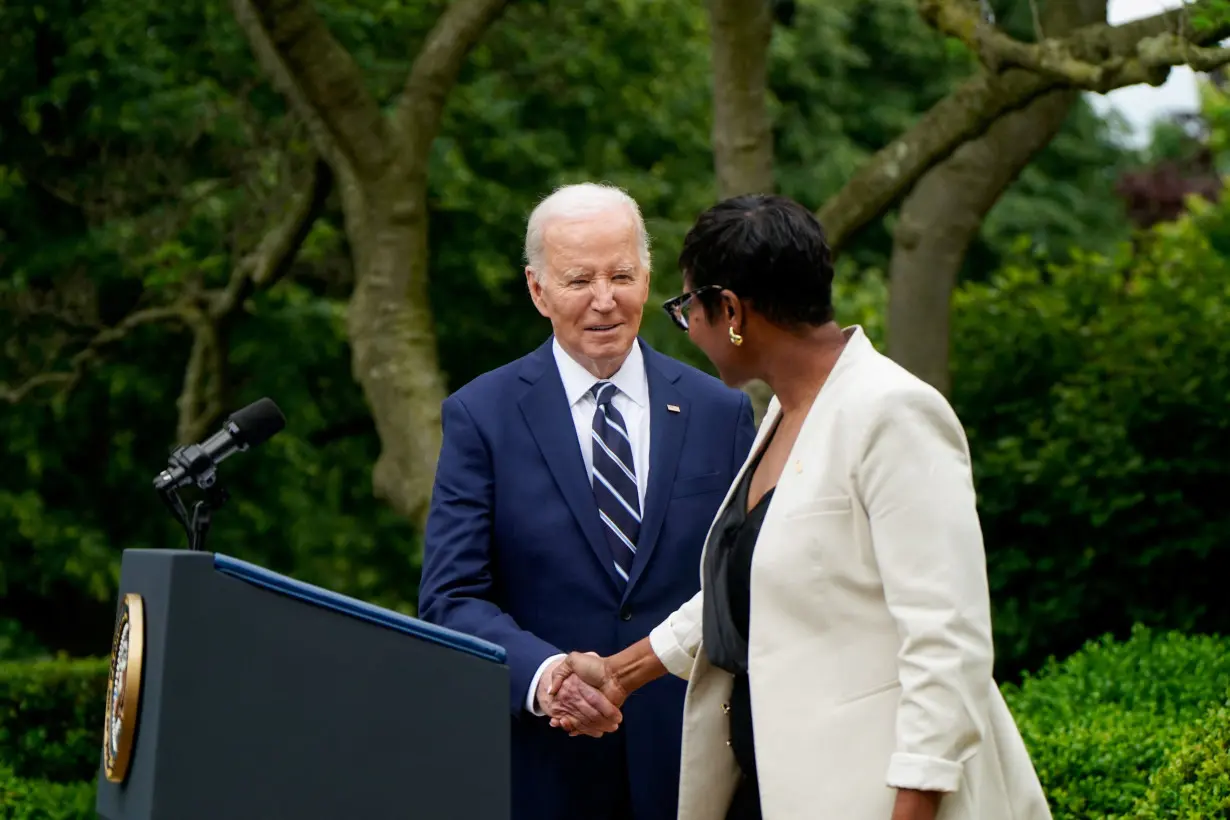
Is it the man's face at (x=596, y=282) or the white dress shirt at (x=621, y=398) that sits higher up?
the man's face at (x=596, y=282)

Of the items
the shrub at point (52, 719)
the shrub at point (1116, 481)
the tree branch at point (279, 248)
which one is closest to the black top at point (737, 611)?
the shrub at point (1116, 481)

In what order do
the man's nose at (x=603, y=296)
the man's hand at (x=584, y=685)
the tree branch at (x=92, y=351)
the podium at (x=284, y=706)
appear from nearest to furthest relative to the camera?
the podium at (x=284, y=706) → the man's hand at (x=584, y=685) → the man's nose at (x=603, y=296) → the tree branch at (x=92, y=351)

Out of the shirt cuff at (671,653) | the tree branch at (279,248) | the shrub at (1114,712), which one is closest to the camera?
the shirt cuff at (671,653)

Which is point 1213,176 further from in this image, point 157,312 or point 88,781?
point 88,781

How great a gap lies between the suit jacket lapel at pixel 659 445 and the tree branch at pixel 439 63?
16.0 ft

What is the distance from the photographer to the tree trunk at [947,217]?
333 inches

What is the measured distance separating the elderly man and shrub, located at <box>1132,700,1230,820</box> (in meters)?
1.85

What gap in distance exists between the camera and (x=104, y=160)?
11953mm

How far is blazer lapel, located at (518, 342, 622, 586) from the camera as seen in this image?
13.6 ft

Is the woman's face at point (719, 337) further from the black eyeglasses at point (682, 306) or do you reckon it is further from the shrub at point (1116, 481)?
the shrub at point (1116, 481)

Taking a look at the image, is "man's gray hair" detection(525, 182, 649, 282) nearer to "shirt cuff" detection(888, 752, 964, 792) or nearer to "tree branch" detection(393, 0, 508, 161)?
"shirt cuff" detection(888, 752, 964, 792)

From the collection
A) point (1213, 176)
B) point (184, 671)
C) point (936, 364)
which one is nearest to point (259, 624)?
point (184, 671)

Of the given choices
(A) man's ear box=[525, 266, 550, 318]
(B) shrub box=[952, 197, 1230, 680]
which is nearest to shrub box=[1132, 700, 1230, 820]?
(A) man's ear box=[525, 266, 550, 318]

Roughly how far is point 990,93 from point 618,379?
386cm
